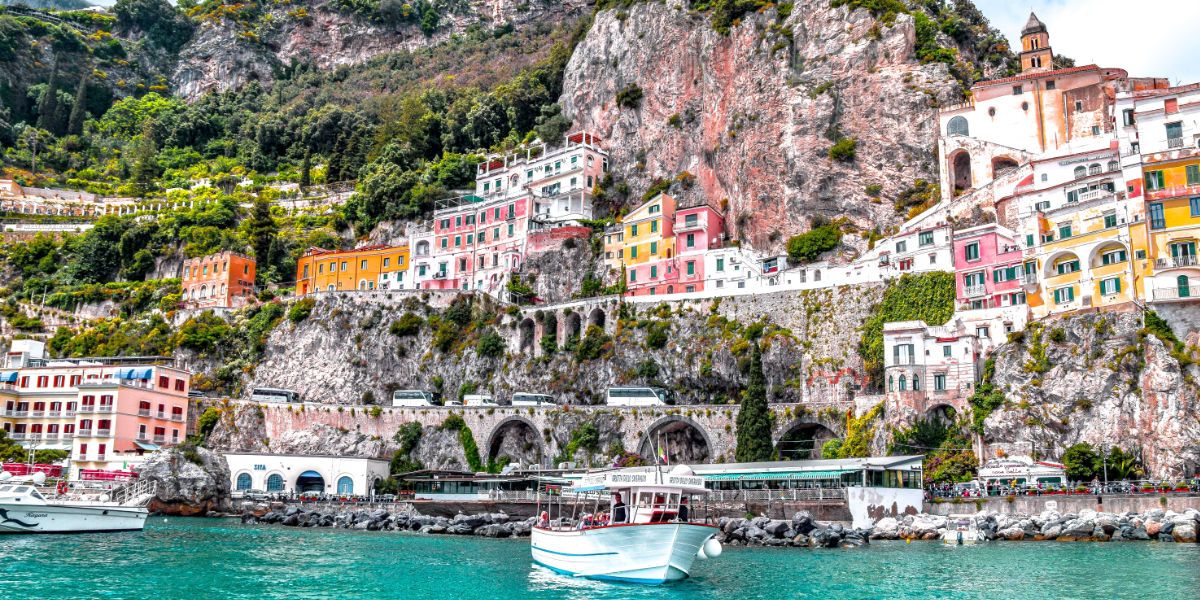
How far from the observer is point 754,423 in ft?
186

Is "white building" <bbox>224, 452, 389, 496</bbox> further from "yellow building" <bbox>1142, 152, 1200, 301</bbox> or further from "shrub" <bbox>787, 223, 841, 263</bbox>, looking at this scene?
"yellow building" <bbox>1142, 152, 1200, 301</bbox>

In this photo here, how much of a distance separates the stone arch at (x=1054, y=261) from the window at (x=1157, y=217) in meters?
4.27

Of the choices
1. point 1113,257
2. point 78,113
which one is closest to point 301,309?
point 1113,257

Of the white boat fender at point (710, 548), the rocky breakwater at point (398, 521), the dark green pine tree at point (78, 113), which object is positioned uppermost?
the dark green pine tree at point (78, 113)

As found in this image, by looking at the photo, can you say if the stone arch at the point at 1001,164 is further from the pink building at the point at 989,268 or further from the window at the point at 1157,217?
the window at the point at 1157,217

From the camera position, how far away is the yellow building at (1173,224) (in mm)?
51438

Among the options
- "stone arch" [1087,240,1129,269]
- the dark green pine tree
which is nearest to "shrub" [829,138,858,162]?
"stone arch" [1087,240,1129,269]

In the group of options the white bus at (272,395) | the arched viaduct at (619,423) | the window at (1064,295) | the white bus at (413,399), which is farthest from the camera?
the white bus at (272,395)

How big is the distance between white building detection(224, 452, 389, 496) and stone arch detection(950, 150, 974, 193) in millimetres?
44116

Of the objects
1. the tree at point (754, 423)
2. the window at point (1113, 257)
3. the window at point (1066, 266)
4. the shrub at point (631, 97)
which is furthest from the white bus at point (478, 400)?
the window at point (1113, 257)

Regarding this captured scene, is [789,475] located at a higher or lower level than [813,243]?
lower

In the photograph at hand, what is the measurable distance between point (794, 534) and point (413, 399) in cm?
3398

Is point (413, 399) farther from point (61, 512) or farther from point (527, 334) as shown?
point (61, 512)

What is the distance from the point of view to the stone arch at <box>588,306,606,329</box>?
7138cm
